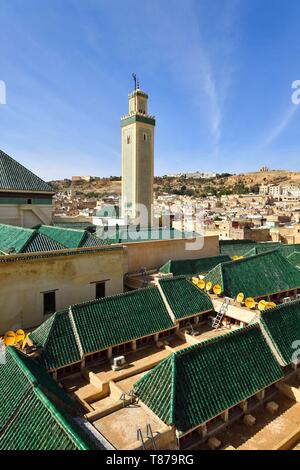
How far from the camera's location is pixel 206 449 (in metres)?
9.45

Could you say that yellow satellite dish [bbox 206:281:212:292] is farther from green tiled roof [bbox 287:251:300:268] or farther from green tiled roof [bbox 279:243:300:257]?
green tiled roof [bbox 279:243:300:257]

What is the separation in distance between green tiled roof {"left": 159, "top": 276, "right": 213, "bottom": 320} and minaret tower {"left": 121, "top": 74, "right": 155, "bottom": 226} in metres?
20.7

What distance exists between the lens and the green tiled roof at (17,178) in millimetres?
21016

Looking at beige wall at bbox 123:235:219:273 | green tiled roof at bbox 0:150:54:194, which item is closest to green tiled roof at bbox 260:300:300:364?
beige wall at bbox 123:235:219:273

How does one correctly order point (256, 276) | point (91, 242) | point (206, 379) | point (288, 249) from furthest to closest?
1. point (288, 249)
2. point (256, 276)
3. point (91, 242)
4. point (206, 379)

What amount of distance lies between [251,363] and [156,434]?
15.4ft

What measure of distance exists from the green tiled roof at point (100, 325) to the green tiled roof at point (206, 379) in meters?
3.33

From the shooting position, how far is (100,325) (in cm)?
1337

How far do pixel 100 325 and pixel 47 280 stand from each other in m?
4.38

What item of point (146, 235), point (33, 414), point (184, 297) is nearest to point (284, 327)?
point (184, 297)

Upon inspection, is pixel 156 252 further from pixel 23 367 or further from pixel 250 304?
pixel 23 367

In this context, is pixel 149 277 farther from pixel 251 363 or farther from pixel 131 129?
pixel 131 129

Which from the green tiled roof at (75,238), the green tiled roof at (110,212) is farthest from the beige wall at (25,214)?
the green tiled roof at (110,212)

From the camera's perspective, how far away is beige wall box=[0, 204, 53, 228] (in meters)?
21.2
